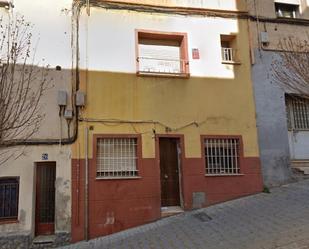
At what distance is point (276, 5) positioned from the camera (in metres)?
12.8

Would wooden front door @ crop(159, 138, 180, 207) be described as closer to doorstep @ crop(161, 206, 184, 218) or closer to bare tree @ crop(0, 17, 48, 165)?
doorstep @ crop(161, 206, 184, 218)

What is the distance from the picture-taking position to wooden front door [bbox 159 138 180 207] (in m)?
10.5

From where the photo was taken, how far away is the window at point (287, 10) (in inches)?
505

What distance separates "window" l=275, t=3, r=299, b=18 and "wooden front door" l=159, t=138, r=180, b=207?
22.1 feet

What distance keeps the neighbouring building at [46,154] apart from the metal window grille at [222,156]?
4341 millimetres

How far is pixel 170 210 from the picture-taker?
10.2 meters

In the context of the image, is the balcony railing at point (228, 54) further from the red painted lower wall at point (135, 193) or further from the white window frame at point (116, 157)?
the white window frame at point (116, 157)

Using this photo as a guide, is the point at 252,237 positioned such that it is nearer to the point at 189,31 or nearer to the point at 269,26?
the point at 189,31

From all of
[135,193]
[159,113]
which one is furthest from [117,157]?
[159,113]

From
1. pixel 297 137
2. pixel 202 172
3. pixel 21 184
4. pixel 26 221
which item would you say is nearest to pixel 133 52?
pixel 202 172

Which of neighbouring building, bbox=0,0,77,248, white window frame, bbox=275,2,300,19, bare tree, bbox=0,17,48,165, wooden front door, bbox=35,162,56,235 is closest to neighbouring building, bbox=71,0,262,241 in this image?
neighbouring building, bbox=0,0,77,248

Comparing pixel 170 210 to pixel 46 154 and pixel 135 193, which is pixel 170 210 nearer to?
pixel 135 193

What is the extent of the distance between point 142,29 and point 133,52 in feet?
2.90

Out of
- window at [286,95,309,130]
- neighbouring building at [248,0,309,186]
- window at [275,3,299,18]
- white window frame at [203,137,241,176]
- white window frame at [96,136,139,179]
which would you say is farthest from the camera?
window at [275,3,299,18]
